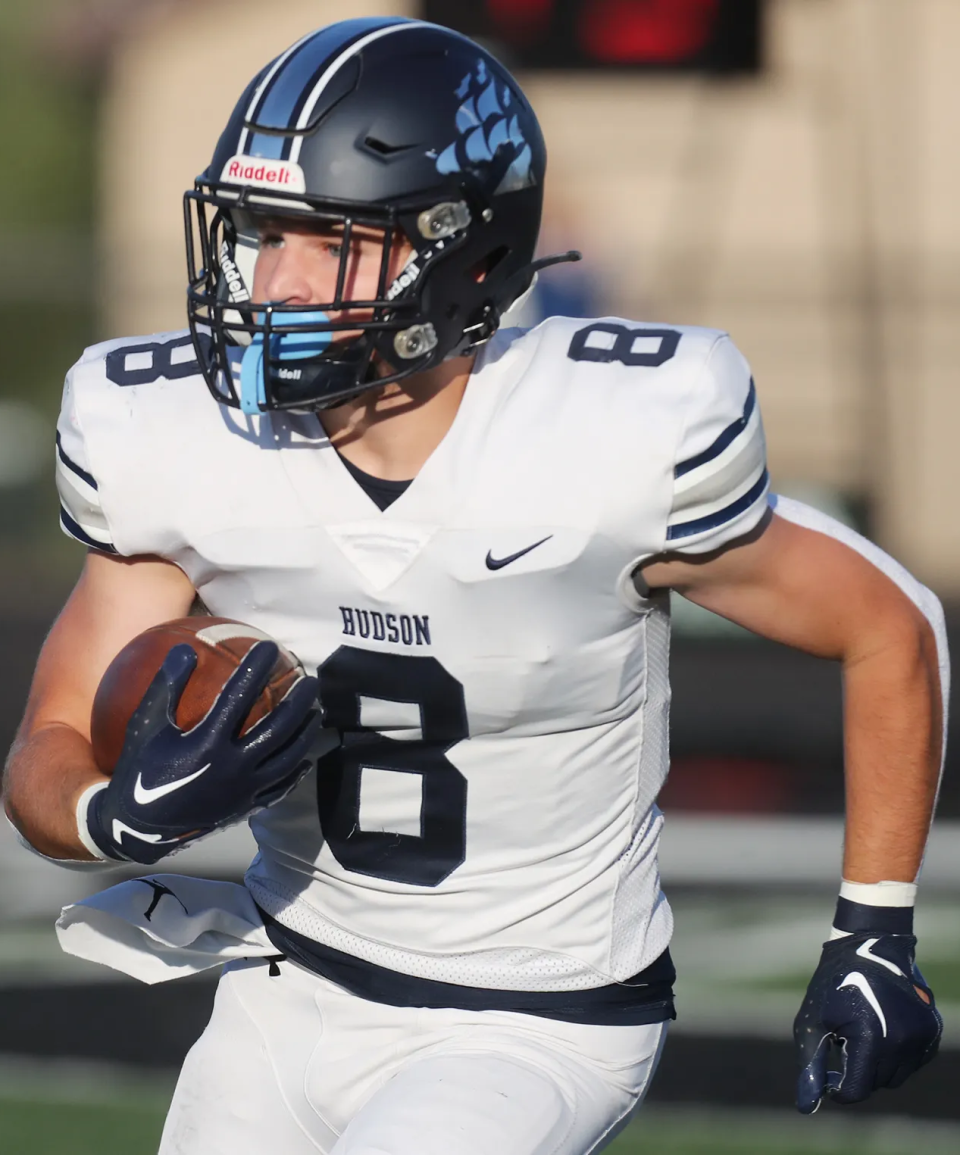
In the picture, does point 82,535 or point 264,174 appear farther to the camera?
point 82,535

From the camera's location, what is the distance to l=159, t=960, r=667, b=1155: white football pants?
2.11m

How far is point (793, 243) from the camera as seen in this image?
1080cm

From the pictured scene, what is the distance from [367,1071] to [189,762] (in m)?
0.48

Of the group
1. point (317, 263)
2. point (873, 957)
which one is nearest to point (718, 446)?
point (317, 263)

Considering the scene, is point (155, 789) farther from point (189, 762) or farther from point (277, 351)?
point (277, 351)

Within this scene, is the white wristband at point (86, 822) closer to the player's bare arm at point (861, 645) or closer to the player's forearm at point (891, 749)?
the player's bare arm at point (861, 645)

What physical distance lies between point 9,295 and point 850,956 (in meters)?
Result: 15.1

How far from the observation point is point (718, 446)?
219 centimetres

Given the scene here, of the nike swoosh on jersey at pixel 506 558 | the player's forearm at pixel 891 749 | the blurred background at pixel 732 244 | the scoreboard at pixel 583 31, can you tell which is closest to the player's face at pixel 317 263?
the nike swoosh on jersey at pixel 506 558

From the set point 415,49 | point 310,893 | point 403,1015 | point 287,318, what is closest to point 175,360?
point 287,318

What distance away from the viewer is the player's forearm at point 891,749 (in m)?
2.32

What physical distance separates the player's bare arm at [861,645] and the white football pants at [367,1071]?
382 mm

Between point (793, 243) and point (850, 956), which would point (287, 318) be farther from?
point (793, 243)

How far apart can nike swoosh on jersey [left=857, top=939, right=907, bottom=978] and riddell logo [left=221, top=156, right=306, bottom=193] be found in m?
1.14
